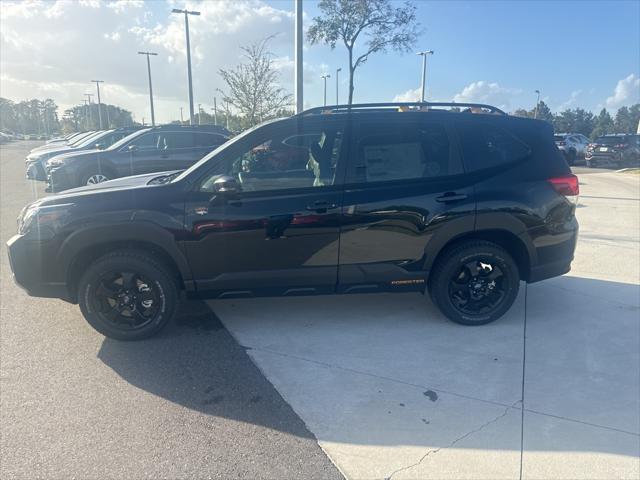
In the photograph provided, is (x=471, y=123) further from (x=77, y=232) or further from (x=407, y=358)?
(x=77, y=232)

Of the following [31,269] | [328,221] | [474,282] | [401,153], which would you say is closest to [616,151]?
[474,282]

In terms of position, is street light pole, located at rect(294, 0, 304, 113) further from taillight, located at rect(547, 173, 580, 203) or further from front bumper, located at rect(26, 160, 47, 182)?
front bumper, located at rect(26, 160, 47, 182)

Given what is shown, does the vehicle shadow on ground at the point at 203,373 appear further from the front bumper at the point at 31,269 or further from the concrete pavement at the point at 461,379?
the front bumper at the point at 31,269

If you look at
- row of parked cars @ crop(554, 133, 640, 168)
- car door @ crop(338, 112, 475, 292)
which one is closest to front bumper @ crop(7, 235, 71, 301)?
car door @ crop(338, 112, 475, 292)

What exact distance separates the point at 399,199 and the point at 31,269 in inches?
123

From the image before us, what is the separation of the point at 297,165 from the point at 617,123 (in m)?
103

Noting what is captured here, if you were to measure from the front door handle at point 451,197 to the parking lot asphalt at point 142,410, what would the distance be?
2.12 meters

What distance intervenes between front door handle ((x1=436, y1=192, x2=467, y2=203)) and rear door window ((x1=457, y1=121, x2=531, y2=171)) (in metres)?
0.27

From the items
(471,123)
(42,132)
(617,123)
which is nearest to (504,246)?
(471,123)

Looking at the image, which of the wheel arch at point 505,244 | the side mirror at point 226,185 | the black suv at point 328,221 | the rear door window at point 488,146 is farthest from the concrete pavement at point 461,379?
the rear door window at point 488,146

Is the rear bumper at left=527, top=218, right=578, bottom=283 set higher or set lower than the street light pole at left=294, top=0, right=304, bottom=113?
lower

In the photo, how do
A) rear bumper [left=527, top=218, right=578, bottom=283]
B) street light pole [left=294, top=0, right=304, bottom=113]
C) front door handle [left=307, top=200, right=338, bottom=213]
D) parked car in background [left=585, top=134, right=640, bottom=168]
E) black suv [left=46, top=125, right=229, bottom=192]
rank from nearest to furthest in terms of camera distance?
1. front door handle [left=307, top=200, right=338, bottom=213]
2. rear bumper [left=527, top=218, right=578, bottom=283]
3. street light pole [left=294, top=0, right=304, bottom=113]
4. black suv [left=46, top=125, right=229, bottom=192]
5. parked car in background [left=585, top=134, right=640, bottom=168]

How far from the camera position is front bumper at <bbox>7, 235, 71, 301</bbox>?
12.1 ft

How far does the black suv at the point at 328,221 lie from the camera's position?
370cm
